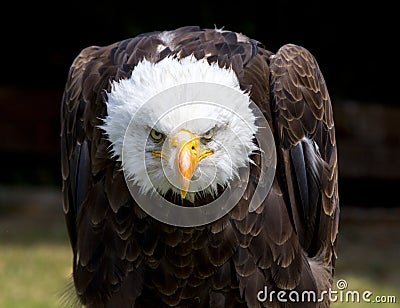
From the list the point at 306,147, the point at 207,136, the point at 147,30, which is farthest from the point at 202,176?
the point at 147,30

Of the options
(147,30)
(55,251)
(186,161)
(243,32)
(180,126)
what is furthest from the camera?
(147,30)

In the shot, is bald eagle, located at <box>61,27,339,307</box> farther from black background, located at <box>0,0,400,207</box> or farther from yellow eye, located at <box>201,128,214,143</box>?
black background, located at <box>0,0,400,207</box>

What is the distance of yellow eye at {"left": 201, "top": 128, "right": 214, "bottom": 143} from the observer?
3459 mm

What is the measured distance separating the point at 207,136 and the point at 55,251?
15.5ft

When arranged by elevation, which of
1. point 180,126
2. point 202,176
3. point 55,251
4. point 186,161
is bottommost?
point 55,251

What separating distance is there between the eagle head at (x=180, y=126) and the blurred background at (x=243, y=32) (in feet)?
14.4

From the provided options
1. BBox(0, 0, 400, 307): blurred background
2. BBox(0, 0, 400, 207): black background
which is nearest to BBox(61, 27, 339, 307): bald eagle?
BBox(0, 0, 400, 307): blurred background

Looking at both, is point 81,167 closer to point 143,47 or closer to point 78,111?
point 78,111

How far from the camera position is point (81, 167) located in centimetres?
414

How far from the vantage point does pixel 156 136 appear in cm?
349

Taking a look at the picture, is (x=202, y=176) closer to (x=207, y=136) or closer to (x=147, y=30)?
(x=207, y=136)

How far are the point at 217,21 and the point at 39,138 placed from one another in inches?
98.6

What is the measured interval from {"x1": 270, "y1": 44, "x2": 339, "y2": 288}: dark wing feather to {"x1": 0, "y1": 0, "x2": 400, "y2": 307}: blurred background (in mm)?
3733

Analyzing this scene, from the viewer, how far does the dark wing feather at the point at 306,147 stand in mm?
3957
